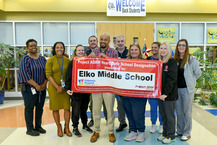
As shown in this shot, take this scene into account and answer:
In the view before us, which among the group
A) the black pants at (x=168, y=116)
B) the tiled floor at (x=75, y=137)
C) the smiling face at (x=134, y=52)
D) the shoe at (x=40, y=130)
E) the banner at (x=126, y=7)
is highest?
the banner at (x=126, y=7)

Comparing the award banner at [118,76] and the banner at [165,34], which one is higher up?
the banner at [165,34]

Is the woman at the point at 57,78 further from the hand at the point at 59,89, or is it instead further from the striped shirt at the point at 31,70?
the striped shirt at the point at 31,70

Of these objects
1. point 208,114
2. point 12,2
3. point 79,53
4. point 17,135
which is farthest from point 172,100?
point 12,2

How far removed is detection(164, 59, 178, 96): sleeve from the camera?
2.87 m

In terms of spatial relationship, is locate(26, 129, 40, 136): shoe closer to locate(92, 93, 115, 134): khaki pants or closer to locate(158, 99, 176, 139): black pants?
locate(92, 93, 115, 134): khaki pants

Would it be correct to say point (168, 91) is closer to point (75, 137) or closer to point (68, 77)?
point (68, 77)

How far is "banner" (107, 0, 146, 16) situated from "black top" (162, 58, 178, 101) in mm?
3617

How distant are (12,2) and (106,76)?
4792 millimetres

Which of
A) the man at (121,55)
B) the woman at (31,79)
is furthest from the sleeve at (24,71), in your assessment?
the man at (121,55)

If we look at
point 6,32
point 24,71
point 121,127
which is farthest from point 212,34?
point 6,32

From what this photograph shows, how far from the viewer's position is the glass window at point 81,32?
21.4ft

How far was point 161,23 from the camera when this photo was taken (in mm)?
6512

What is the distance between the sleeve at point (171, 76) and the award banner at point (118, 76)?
0.14 metres

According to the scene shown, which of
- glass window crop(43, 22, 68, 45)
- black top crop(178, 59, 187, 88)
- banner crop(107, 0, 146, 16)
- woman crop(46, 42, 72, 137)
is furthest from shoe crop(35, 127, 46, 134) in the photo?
banner crop(107, 0, 146, 16)
